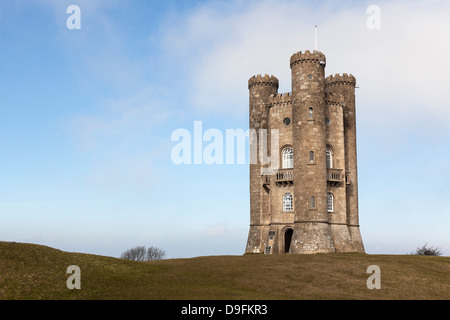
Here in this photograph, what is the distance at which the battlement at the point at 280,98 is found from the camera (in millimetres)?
58969

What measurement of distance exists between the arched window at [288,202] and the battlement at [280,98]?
11365 mm

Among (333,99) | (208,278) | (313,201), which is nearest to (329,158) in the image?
(313,201)

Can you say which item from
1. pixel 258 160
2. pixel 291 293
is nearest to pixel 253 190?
pixel 258 160

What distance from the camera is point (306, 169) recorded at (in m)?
54.2

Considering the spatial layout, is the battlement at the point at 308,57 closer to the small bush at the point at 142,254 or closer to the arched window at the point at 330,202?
the arched window at the point at 330,202

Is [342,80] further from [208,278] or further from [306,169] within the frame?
[208,278]

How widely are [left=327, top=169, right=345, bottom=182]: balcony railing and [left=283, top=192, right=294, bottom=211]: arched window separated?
4956 mm

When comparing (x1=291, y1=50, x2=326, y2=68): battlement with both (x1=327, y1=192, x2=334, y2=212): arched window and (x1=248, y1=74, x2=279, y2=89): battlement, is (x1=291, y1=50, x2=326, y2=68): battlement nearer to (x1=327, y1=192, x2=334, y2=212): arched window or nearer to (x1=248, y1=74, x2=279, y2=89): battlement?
(x1=248, y1=74, x2=279, y2=89): battlement

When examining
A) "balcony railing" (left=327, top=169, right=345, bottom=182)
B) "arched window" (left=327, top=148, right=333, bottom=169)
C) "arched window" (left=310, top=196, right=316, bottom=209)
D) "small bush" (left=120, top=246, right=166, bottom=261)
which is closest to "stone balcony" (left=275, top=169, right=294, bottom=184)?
"arched window" (left=310, top=196, right=316, bottom=209)

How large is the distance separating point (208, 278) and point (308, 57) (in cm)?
3184
